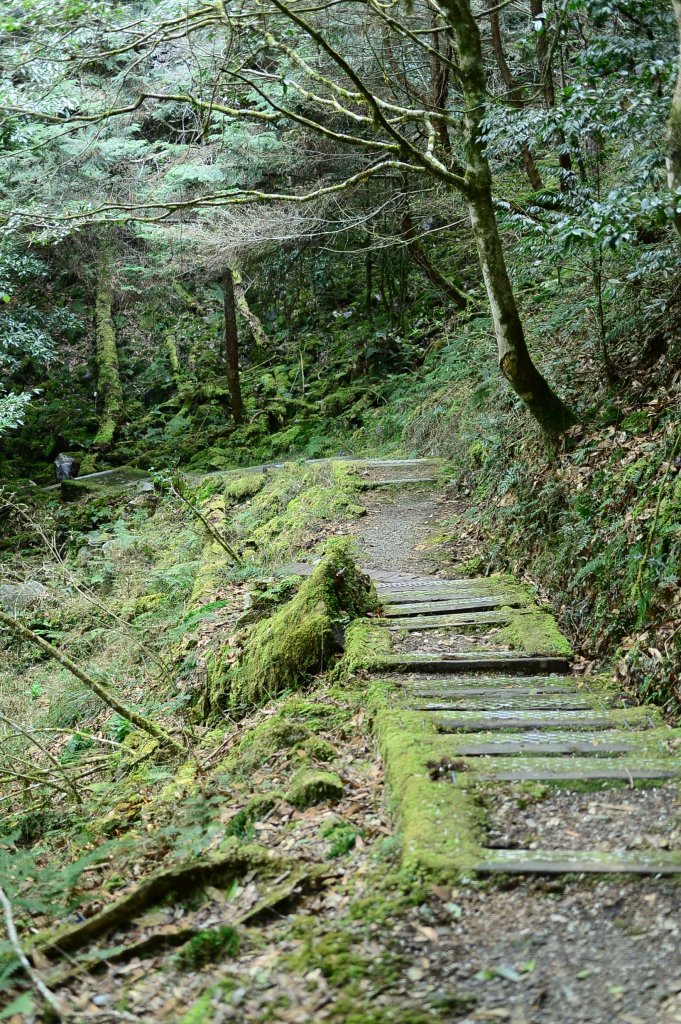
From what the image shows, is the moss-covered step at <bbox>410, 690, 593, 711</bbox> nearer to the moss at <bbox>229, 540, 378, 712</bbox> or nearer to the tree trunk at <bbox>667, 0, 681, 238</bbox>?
the moss at <bbox>229, 540, 378, 712</bbox>

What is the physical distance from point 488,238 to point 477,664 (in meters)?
3.78

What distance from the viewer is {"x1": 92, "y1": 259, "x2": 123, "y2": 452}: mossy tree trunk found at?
19.2m

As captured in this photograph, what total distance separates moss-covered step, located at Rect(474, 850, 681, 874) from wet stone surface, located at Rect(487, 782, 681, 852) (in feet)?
0.29

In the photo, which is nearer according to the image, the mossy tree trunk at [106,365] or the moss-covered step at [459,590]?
the moss-covered step at [459,590]

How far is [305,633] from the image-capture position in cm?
610

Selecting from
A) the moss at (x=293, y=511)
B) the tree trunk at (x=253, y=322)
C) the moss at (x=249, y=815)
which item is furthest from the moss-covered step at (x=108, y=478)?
the moss at (x=249, y=815)

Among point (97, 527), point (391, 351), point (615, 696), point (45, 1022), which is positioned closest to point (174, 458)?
point (97, 527)

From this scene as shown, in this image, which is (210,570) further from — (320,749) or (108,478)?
(108,478)

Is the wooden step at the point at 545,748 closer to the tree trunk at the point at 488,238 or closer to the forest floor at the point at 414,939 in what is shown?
the forest floor at the point at 414,939

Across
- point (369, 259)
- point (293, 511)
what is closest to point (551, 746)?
point (293, 511)

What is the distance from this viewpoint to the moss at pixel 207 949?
2982 mm

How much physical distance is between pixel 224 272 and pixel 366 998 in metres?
14.6

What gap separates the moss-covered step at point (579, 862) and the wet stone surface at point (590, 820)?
0.09m

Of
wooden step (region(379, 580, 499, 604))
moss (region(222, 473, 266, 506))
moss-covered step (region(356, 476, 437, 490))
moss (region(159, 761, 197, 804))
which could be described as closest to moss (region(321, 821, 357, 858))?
moss (region(159, 761, 197, 804))
